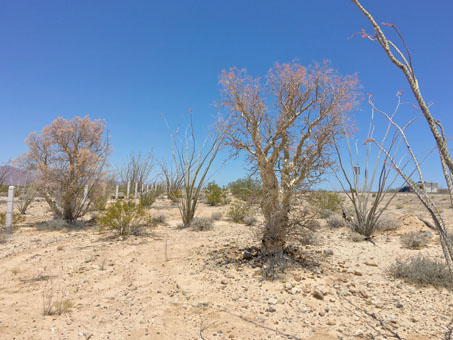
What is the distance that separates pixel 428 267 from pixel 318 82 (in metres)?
3.73

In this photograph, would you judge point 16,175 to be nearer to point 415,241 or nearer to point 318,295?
point 318,295

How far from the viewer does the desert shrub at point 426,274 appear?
462 centimetres

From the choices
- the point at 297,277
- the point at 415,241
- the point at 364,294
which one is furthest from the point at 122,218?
the point at 415,241

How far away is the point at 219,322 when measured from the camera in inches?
141

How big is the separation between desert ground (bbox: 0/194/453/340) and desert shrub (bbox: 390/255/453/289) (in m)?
0.18

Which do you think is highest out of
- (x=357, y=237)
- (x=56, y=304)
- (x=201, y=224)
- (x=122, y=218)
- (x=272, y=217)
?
(x=272, y=217)

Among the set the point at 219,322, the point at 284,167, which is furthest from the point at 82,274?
the point at 284,167

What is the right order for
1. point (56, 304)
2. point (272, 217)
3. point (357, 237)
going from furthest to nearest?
point (357, 237) < point (272, 217) < point (56, 304)

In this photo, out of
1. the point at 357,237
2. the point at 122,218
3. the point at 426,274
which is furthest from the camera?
the point at 122,218

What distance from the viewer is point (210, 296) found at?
4320 mm

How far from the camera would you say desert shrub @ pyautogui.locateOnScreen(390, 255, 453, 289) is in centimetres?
462

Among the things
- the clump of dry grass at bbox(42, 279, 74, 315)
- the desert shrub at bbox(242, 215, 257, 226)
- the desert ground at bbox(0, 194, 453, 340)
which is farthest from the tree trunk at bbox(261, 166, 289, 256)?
the desert shrub at bbox(242, 215, 257, 226)

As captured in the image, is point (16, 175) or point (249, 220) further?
point (16, 175)

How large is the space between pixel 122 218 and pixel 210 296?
205 inches
